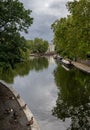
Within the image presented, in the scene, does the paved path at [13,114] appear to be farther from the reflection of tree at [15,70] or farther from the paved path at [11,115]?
the reflection of tree at [15,70]

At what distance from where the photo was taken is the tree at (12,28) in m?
34.4

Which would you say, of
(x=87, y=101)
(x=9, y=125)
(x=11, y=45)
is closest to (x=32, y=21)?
(x=11, y=45)

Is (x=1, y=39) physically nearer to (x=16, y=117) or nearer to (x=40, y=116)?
(x=40, y=116)

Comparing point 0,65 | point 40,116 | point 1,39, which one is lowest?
point 40,116

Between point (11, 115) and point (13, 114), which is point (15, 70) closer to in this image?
point (11, 115)

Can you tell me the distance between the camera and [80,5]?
130 feet

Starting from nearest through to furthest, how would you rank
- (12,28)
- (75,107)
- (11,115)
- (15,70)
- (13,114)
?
(13,114) → (11,115) → (75,107) → (12,28) → (15,70)

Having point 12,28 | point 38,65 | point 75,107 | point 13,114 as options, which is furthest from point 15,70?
point 13,114

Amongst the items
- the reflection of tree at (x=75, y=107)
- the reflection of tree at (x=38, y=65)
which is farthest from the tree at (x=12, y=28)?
the reflection of tree at (x=38, y=65)

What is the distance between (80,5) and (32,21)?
6239 millimetres

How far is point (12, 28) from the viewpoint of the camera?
35.6 m

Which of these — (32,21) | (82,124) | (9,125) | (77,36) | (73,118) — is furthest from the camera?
(77,36)

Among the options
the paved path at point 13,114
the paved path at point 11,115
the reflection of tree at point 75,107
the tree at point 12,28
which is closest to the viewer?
the paved path at point 13,114

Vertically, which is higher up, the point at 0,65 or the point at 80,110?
the point at 0,65
